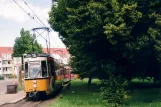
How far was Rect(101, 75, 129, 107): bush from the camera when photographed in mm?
18133

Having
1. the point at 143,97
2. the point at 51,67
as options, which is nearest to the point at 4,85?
the point at 51,67

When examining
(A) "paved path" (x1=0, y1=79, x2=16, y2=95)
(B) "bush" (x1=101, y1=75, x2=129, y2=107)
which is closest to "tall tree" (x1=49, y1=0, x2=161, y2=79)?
(B) "bush" (x1=101, y1=75, x2=129, y2=107)

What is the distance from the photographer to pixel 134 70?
2411 centimetres

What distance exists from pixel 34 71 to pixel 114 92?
24.2ft

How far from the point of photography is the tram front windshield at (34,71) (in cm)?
2327

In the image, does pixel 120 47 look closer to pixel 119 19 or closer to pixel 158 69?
pixel 119 19

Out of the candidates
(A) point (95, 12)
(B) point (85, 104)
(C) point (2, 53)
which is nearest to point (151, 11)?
(A) point (95, 12)

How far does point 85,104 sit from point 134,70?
21.0 ft

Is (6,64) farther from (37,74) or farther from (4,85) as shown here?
(37,74)

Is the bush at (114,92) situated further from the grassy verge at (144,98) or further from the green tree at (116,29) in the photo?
the grassy verge at (144,98)

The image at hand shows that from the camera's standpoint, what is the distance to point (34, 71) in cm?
2338

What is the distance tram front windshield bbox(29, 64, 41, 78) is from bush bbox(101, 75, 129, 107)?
21.0ft

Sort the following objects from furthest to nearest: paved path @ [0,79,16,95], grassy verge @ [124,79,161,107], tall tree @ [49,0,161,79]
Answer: paved path @ [0,79,16,95]
grassy verge @ [124,79,161,107]
tall tree @ [49,0,161,79]

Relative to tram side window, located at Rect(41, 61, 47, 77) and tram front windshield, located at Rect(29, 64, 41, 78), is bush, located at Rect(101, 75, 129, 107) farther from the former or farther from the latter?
tram front windshield, located at Rect(29, 64, 41, 78)
